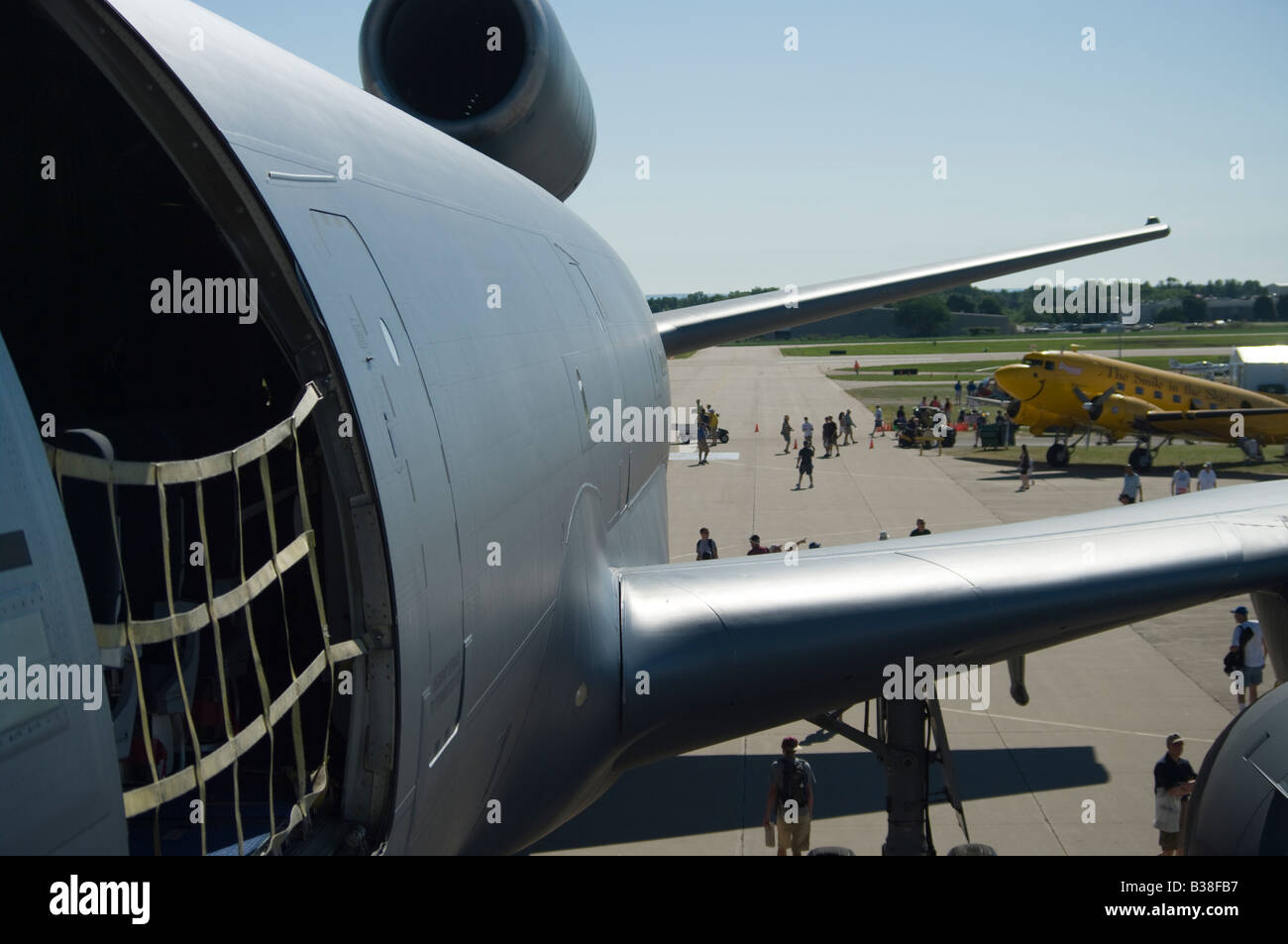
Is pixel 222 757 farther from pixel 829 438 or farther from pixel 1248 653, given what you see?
pixel 829 438

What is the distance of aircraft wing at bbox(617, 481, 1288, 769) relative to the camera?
6375 millimetres

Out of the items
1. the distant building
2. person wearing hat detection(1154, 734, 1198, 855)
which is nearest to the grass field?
the distant building

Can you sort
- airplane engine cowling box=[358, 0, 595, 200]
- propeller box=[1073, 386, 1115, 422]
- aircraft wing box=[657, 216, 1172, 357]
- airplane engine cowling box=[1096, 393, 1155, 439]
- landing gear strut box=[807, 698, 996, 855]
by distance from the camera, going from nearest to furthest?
landing gear strut box=[807, 698, 996, 855]
airplane engine cowling box=[358, 0, 595, 200]
aircraft wing box=[657, 216, 1172, 357]
airplane engine cowling box=[1096, 393, 1155, 439]
propeller box=[1073, 386, 1115, 422]

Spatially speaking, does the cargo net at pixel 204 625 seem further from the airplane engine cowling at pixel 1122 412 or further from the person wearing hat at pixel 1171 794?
the airplane engine cowling at pixel 1122 412

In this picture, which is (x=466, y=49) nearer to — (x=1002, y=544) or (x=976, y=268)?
(x=976, y=268)

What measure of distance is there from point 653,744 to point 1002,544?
2973mm

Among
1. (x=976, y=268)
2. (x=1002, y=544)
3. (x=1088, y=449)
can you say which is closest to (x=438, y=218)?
(x=1002, y=544)

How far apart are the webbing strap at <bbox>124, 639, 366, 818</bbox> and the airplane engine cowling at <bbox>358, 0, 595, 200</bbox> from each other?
765 centimetres

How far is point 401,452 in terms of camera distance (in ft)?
11.2

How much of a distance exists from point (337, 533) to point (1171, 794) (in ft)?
26.2

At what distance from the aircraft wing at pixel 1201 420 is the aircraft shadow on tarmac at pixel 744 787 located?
2361 cm

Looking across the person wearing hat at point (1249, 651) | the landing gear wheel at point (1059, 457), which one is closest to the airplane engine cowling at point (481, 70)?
the person wearing hat at point (1249, 651)

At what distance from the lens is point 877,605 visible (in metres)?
6.85

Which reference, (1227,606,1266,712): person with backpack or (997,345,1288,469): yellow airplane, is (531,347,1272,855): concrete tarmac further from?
(997,345,1288,469): yellow airplane
